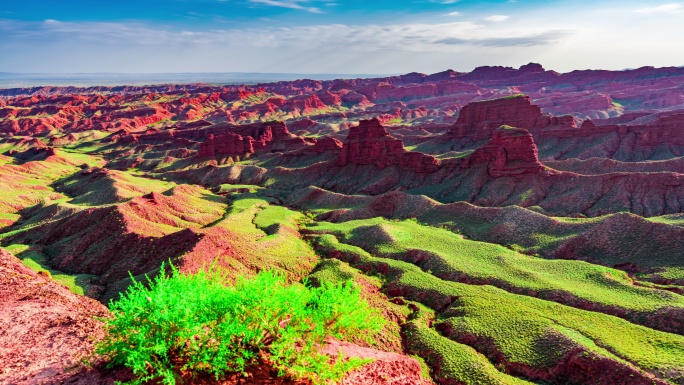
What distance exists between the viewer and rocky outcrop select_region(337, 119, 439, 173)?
97.8 m

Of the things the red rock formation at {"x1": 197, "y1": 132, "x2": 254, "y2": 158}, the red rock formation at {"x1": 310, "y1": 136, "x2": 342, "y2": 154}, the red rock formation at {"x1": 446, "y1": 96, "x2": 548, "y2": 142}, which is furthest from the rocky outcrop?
the red rock formation at {"x1": 197, "y1": 132, "x2": 254, "y2": 158}

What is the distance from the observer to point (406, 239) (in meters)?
62.9

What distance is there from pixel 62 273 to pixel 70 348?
37.0 meters

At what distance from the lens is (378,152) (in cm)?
10550

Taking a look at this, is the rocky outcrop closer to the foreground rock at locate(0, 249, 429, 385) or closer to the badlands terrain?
the badlands terrain

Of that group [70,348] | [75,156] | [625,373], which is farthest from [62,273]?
[75,156]

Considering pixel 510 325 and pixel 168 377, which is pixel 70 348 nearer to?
pixel 168 377

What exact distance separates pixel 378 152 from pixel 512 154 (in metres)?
33.5

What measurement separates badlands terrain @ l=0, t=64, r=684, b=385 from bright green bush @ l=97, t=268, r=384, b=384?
171 cm

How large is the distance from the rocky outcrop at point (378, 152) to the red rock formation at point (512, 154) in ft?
45.8

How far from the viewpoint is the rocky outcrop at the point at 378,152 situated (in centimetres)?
9781

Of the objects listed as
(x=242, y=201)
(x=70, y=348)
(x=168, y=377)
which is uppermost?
(x=168, y=377)

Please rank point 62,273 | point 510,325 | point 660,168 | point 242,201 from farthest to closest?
1. point 242,201
2. point 660,168
3. point 62,273
4. point 510,325

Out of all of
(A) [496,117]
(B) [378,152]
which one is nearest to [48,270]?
(B) [378,152]
